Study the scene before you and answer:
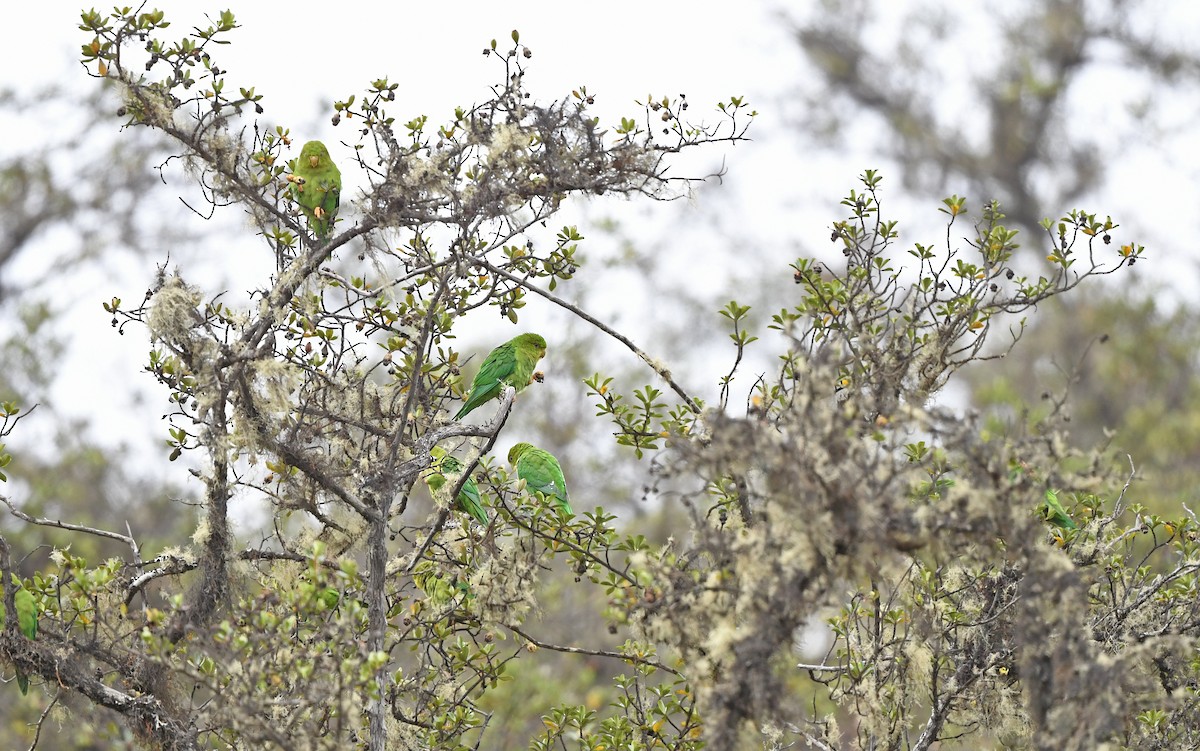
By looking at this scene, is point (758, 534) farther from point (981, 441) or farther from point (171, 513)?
point (171, 513)

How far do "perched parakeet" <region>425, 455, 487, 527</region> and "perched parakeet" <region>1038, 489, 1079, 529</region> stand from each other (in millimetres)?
2130

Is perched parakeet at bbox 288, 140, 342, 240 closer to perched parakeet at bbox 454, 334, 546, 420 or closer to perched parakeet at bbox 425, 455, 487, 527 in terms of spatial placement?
perched parakeet at bbox 425, 455, 487, 527

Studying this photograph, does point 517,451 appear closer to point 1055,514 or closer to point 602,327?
point 602,327

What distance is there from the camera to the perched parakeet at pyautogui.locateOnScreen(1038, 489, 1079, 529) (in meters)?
4.55

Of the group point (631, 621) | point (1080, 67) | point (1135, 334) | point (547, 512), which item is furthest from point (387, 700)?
point (1080, 67)

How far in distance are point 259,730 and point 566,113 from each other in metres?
2.29

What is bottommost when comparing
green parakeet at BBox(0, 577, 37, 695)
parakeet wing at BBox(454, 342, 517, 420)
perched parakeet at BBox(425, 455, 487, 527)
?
green parakeet at BBox(0, 577, 37, 695)

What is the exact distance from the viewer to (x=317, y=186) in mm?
4844

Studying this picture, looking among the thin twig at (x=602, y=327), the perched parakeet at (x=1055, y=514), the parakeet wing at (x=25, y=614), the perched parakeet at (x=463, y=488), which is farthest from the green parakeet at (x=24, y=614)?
the perched parakeet at (x=1055, y=514)

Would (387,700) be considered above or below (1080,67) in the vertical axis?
below

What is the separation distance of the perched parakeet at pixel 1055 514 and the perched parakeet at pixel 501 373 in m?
2.36

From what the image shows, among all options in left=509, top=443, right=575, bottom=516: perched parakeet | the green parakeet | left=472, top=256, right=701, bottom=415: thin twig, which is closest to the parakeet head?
left=509, top=443, right=575, bottom=516: perched parakeet

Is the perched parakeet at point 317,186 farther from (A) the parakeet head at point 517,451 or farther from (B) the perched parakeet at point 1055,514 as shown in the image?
(B) the perched parakeet at point 1055,514

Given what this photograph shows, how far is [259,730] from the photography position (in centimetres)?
341
